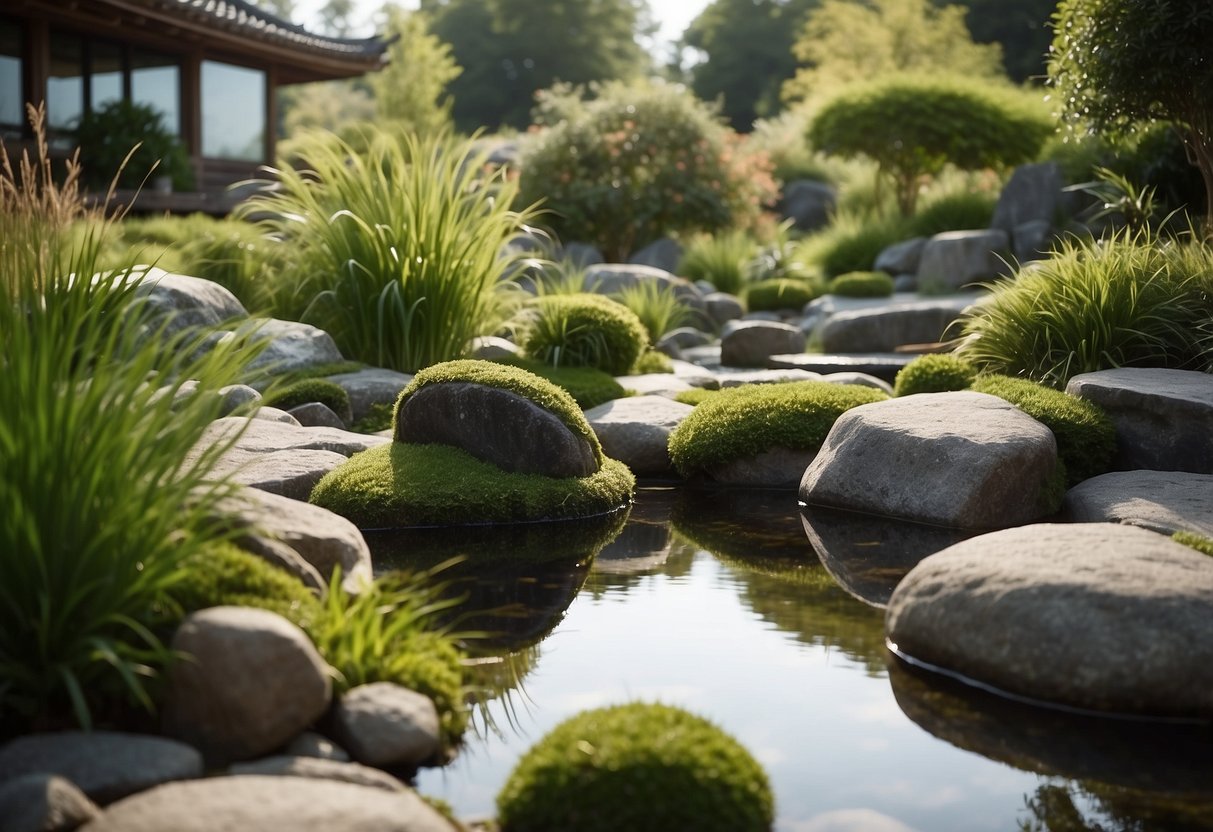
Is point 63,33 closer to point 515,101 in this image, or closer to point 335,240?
point 335,240

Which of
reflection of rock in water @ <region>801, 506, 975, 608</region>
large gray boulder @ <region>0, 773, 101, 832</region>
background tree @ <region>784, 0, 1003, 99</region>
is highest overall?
background tree @ <region>784, 0, 1003, 99</region>

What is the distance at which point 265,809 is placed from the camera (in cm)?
284

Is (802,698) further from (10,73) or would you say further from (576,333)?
(10,73)

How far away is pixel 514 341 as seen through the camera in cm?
1012

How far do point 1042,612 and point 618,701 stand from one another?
4.58 feet

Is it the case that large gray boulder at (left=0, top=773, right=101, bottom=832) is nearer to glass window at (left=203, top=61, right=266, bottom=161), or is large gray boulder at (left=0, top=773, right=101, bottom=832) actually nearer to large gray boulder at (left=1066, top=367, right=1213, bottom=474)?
large gray boulder at (left=1066, top=367, right=1213, bottom=474)

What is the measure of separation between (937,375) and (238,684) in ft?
20.9

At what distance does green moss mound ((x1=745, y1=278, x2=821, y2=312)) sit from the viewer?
16234mm

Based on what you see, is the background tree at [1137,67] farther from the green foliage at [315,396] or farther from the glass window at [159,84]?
the glass window at [159,84]

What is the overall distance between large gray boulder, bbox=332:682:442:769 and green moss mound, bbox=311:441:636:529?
2967mm

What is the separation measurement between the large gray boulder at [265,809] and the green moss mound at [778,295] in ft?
44.8

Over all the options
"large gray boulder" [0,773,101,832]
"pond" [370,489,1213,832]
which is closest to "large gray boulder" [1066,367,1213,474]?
"pond" [370,489,1213,832]

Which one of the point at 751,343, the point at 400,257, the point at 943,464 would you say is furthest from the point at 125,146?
the point at 943,464

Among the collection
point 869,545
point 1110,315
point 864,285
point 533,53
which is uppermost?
point 533,53
